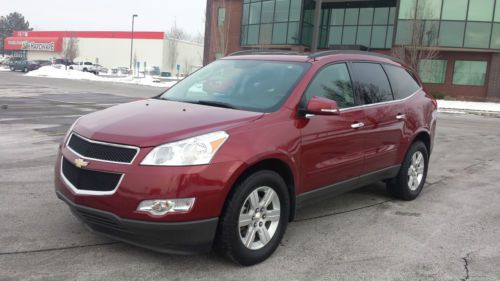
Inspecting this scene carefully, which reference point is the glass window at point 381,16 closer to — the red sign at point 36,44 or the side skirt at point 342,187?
the side skirt at point 342,187

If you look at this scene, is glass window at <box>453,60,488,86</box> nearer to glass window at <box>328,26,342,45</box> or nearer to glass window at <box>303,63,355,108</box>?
glass window at <box>328,26,342,45</box>

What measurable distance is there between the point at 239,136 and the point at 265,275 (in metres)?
1.10

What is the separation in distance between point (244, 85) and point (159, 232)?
6.03 ft

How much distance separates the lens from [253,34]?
40.2m

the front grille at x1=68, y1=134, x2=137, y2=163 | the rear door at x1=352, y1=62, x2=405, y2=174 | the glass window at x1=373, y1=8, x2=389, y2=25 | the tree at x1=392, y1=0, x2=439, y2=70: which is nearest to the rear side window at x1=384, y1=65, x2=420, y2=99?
the rear door at x1=352, y1=62, x2=405, y2=174

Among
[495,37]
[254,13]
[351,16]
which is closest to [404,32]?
[351,16]

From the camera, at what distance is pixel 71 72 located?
4884 centimetres

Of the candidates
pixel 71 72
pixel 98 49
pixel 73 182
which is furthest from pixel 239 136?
pixel 98 49

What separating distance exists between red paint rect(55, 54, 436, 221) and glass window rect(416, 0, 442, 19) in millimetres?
28539

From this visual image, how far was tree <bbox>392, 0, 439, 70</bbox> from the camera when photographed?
30.6m

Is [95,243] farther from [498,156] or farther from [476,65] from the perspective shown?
[476,65]

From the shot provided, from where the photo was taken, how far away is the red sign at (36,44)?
277 ft

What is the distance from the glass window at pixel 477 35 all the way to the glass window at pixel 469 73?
5.80 ft

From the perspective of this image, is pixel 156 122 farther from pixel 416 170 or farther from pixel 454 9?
pixel 454 9
